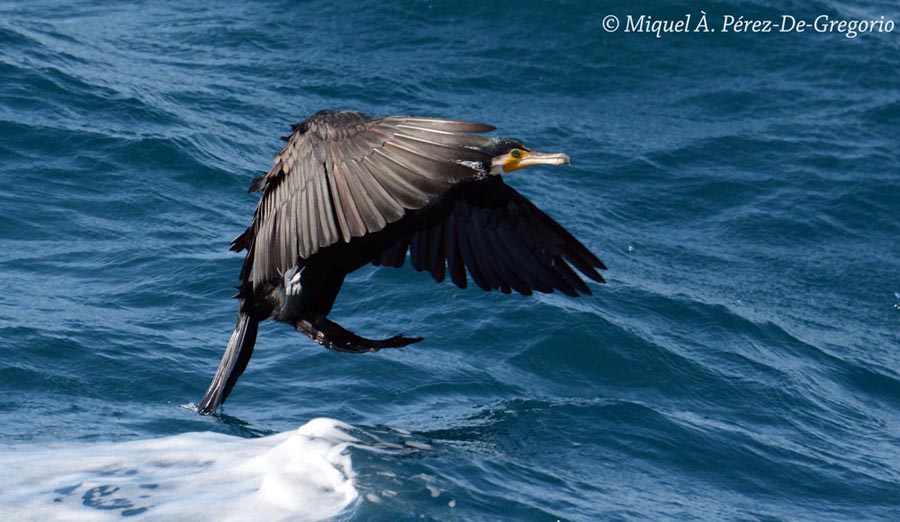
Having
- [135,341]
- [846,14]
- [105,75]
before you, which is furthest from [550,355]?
[846,14]

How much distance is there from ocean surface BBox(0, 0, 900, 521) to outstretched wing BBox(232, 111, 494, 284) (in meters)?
0.90

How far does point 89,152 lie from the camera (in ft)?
32.0

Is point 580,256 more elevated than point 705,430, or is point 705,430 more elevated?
point 580,256

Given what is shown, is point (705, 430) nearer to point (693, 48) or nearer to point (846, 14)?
point (693, 48)

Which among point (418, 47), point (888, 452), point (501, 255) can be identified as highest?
point (418, 47)

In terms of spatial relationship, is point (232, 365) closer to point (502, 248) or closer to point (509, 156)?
point (502, 248)

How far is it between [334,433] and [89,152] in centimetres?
505

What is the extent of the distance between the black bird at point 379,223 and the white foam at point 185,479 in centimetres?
79

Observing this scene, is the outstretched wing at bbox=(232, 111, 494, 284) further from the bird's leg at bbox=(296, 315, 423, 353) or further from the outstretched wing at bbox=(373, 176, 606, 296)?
the outstretched wing at bbox=(373, 176, 606, 296)

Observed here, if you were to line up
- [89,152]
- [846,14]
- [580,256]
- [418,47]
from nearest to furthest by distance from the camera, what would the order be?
[580,256] < [89,152] < [418,47] < [846,14]

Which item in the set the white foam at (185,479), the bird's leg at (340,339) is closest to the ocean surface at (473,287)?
the white foam at (185,479)

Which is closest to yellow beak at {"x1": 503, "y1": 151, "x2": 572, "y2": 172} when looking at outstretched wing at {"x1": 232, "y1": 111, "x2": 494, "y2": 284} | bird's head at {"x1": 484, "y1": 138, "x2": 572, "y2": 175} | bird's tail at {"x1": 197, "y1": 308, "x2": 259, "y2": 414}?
bird's head at {"x1": 484, "y1": 138, "x2": 572, "y2": 175}

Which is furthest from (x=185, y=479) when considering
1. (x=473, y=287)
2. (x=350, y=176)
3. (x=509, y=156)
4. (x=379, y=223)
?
(x=473, y=287)

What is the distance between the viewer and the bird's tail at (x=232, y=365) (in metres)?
6.20
